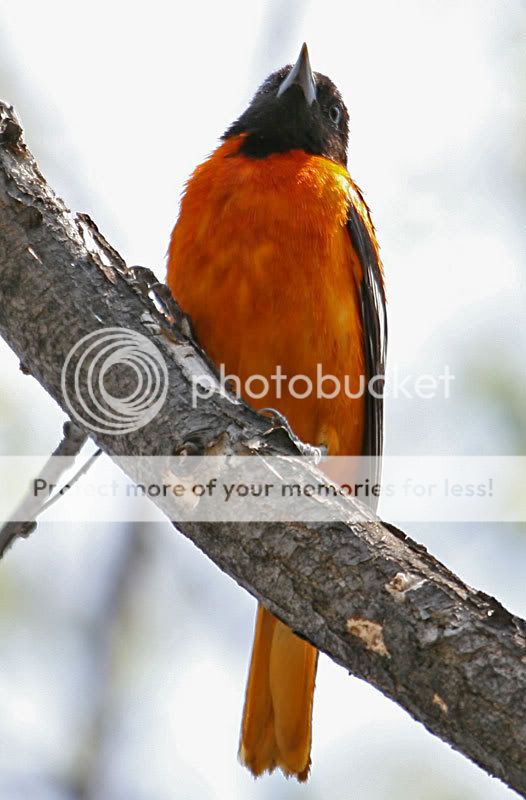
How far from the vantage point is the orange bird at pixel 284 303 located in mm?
4281

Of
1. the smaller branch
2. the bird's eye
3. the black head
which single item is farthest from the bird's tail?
the bird's eye

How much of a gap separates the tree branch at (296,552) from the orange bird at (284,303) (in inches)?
41.9

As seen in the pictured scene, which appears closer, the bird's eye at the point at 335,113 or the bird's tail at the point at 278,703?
the bird's tail at the point at 278,703

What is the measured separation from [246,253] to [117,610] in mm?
1709

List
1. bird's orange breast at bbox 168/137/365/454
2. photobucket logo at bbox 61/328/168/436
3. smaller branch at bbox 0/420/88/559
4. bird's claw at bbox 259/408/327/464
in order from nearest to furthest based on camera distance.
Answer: bird's claw at bbox 259/408/327/464, photobucket logo at bbox 61/328/168/436, smaller branch at bbox 0/420/88/559, bird's orange breast at bbox 168/137/365/454

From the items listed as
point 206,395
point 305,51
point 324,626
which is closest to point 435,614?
point 324,626

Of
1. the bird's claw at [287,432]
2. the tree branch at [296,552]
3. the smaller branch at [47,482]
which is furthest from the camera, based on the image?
the smaller branch at [47,482]

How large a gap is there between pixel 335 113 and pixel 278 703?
11.2 ft

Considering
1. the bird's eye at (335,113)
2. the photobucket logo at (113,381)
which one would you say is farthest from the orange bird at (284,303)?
the photobucket logo at (113,381)

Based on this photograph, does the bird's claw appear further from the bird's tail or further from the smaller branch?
the bird's tail

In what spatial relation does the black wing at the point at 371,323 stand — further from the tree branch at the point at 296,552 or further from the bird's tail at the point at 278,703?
the tree branch at the point at 296,552

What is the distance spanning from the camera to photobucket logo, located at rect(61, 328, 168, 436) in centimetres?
288

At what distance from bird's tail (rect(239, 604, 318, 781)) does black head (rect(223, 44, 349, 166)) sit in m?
2.54

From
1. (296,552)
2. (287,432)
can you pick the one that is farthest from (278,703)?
(296,552)
